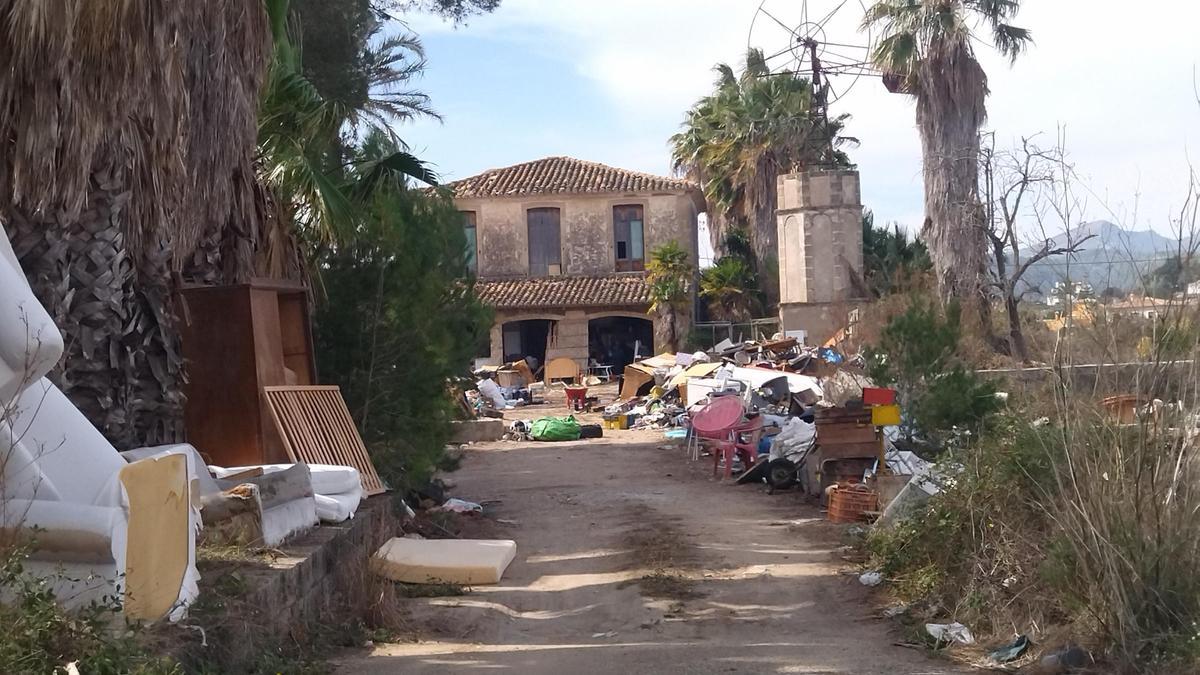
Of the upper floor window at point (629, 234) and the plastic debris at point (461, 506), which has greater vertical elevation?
the upper floor window at point (629, 234)

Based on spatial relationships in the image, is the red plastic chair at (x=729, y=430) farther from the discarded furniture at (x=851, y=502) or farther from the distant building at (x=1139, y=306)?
the distant building at (x=1139, y=306)

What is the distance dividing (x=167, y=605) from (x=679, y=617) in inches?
154

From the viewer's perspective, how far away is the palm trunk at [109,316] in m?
7.81

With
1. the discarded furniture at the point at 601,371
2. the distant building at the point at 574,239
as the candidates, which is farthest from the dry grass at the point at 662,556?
the distant building at the point at 574,239

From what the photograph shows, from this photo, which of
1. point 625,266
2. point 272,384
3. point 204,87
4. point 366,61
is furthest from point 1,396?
point 625,266

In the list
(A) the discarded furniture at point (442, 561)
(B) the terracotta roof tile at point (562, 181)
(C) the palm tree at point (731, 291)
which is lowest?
(A) the discarded furniture at point (442, 561)

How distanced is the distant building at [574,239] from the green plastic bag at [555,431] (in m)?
16.0

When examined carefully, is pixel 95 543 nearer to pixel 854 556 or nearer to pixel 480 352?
pixel 854 556

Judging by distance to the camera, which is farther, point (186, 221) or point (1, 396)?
point (186, 221)

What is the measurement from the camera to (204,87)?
31.1 feet

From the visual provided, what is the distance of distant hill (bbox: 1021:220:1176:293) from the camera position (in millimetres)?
7109

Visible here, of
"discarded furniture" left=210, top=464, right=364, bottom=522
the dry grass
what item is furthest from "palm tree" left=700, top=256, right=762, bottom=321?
"discarded furniture" left=210, top=464, right=364, bottom=522

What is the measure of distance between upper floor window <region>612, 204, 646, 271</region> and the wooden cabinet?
107 feet

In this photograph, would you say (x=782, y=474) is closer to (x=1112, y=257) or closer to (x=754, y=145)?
(x=1112, y=257)
